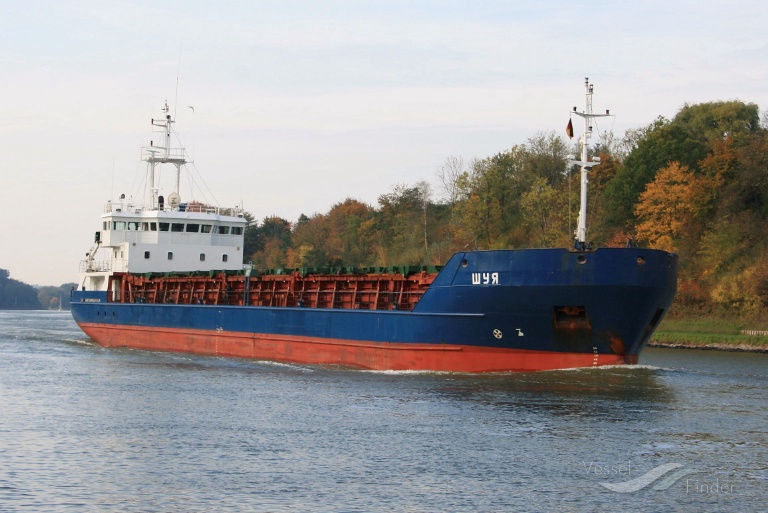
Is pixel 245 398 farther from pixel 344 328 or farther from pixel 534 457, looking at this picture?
pixel 534 457

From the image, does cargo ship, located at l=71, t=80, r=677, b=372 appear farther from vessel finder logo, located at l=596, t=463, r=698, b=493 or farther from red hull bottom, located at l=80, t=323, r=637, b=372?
vessel finder logo, located at l=596, t=463, r=698, b=493

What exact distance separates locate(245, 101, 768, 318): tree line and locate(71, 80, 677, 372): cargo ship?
14.2m

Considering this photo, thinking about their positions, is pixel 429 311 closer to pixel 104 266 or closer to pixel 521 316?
pixel 521 316

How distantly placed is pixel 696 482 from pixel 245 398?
10.9 meters

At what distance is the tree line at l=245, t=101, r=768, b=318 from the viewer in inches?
1921

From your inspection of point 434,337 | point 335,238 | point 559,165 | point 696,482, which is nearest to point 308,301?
point 434,337

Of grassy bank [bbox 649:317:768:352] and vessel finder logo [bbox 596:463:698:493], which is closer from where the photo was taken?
vessel finder logo [bbox 596:463:698:493]

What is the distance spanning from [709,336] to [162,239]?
966 inches

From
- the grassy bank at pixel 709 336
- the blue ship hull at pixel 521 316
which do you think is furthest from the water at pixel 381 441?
the grassy bank at pixel 709 336

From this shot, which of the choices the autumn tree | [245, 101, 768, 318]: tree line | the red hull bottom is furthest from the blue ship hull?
the autumn tree

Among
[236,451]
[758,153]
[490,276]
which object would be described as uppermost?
[758,153]

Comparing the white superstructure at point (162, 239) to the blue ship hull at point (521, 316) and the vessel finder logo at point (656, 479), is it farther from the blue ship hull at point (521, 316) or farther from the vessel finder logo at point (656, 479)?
the vessel finder logo at point (656, 479)

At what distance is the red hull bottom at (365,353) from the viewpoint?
24078mm

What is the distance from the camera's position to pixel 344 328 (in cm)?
2798
